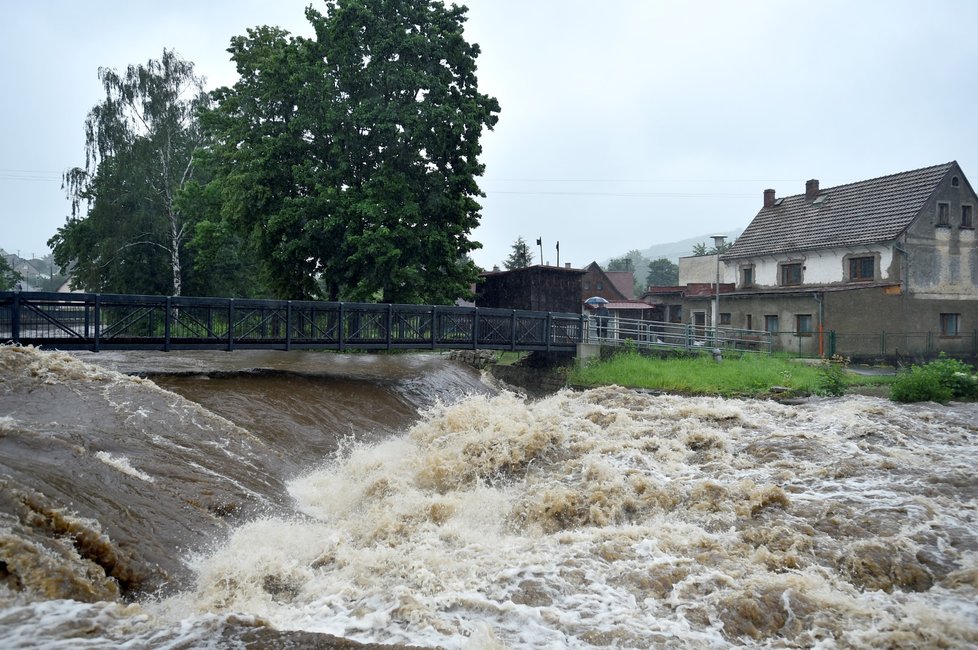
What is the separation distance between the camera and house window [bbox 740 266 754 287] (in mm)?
36156

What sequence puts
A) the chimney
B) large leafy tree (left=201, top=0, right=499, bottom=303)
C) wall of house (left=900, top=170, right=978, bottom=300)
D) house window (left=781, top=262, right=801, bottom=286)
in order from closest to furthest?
large leafy tree (left=201, top=0, right=499, bottom=303) < wall of house (left=900, top=170, right=978, bottom=300) < house window (left=781, top=262, right=801, bottom=286) < the chimney

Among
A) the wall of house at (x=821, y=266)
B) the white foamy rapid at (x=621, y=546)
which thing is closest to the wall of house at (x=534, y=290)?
the wall of house at (x=821, y=266)

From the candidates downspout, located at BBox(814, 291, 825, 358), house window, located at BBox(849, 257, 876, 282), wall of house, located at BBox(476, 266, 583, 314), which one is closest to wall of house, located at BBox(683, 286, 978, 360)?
downspout, located at BBox(814, 291, 825, 358)

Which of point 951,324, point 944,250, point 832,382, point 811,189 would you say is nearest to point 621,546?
point 832,382

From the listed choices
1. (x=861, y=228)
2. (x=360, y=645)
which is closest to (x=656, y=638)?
(x=360, y=645)

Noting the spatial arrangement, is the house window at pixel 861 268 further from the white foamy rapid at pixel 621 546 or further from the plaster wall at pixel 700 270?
the white foamy rapid at pixel 621 546

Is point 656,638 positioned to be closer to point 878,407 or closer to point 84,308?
point 878,407

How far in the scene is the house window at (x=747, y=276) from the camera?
36156 millimetres

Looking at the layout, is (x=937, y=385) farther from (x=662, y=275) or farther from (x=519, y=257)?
(x=662, y=275)

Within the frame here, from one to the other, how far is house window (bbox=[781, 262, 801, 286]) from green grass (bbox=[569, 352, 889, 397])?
884 centimetres

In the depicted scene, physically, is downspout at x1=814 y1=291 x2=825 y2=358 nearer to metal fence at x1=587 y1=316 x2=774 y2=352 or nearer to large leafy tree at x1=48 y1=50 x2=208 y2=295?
metal fence at x1=587 y1=316 x2=774 y2=352

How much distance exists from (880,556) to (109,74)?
122 ft

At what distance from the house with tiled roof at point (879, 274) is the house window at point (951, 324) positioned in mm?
46

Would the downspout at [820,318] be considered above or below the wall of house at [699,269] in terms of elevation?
below
